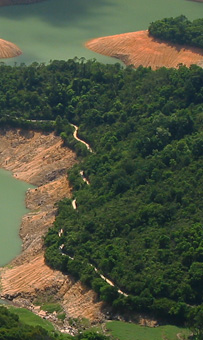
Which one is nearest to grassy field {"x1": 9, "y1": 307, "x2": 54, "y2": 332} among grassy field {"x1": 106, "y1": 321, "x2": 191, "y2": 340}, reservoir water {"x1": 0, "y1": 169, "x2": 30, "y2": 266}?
grassy field {"x1": 106, "y1": 321, "x2": 191, "y2": 340}

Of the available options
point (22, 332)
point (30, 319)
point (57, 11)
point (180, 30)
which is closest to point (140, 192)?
point (30, 319)

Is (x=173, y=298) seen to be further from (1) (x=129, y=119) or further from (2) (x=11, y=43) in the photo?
(2) (x=11, y=43)

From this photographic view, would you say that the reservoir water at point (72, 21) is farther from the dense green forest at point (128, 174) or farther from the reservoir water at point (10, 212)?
the reservoir water at point (10, 212)

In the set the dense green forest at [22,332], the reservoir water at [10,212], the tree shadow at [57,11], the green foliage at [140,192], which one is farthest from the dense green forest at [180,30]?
the dense green forest at [22,332]

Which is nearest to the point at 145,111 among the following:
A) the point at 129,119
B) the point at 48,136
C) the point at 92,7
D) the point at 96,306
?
the point at 129,119

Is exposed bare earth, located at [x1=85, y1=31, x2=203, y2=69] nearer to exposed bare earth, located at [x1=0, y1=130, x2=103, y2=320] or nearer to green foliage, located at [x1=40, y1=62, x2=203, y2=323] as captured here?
green foliage, located at [x1=40, y1=62, x2=203, y2=323]

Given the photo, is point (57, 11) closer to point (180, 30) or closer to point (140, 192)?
point (180, 30)
